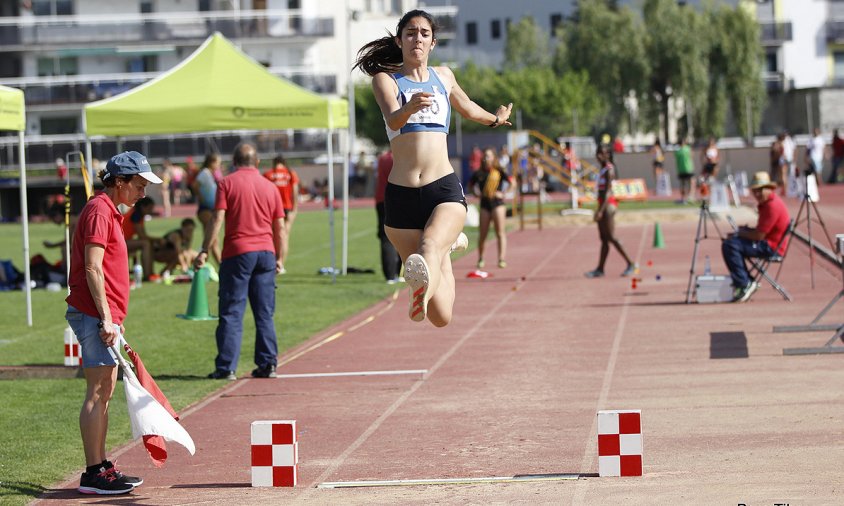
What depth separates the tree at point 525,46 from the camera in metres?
94.9

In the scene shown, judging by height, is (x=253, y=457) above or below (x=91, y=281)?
below

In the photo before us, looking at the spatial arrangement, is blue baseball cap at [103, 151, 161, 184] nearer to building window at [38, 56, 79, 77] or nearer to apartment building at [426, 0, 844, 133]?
apartment building at [426, 0, 844, 133]

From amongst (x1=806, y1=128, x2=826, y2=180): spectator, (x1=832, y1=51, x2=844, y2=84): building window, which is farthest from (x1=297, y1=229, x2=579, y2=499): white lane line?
(x1=832, y1=51, x2=844, y2=84): building window

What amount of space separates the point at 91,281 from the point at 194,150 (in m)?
61.3

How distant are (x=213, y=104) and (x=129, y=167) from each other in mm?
12916

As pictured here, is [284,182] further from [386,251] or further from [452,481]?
[452,481]

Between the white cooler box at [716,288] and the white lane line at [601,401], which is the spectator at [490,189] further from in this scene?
the white cooler box at [716,288]

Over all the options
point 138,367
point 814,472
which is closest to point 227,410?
point 138,367

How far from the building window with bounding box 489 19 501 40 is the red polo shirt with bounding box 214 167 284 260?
89533 mm

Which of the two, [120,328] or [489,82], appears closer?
[120,328]

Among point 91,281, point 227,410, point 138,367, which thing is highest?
point 91,281

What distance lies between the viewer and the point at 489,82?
84062 mm

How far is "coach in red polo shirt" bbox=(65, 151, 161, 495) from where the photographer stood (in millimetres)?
8188

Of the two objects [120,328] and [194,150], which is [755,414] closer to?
[120,328]
